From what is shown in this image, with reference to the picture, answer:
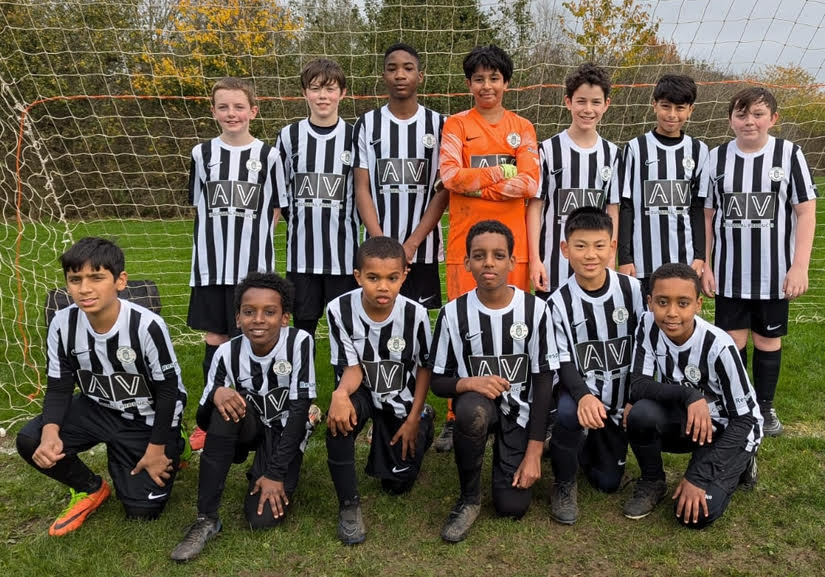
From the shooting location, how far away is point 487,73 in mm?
2893

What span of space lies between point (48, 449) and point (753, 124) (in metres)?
3.17

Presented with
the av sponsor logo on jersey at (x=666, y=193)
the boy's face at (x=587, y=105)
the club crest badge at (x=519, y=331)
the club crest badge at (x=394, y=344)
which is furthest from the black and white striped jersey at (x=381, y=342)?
the av sponsor logo on jersey at (x=666, y=193)

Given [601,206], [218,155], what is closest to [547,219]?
[601,206]

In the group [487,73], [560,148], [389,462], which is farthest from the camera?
[560,148]

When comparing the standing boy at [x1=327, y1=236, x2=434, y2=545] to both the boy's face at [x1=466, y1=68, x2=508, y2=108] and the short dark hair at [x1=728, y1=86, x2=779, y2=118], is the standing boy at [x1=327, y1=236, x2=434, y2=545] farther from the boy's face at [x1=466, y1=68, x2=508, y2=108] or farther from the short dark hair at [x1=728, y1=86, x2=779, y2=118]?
the short dark hair at [x1=728, y1=86, x2=779, y2=118]

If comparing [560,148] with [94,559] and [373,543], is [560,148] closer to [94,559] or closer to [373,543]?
[373,543]

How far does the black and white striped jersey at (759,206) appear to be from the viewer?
122 inches

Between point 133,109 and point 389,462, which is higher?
point 133,109

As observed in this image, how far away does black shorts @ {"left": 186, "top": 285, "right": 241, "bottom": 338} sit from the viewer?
322 centimetres

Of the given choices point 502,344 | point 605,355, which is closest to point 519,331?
point 502,344

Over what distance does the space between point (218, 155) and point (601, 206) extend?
A: 1.78 meters

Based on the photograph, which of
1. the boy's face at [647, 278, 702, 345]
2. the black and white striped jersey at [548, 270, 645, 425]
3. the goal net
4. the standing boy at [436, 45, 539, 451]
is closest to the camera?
the boy's face at [647, 278, 702, 345]

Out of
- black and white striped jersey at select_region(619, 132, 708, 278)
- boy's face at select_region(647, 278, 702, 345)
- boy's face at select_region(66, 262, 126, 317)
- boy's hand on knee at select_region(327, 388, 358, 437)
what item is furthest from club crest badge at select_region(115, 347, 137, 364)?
black and white striped jersey at select_region(619, 132, 708, 278)

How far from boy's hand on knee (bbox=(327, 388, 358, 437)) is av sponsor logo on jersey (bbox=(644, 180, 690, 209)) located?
1.74 meters
